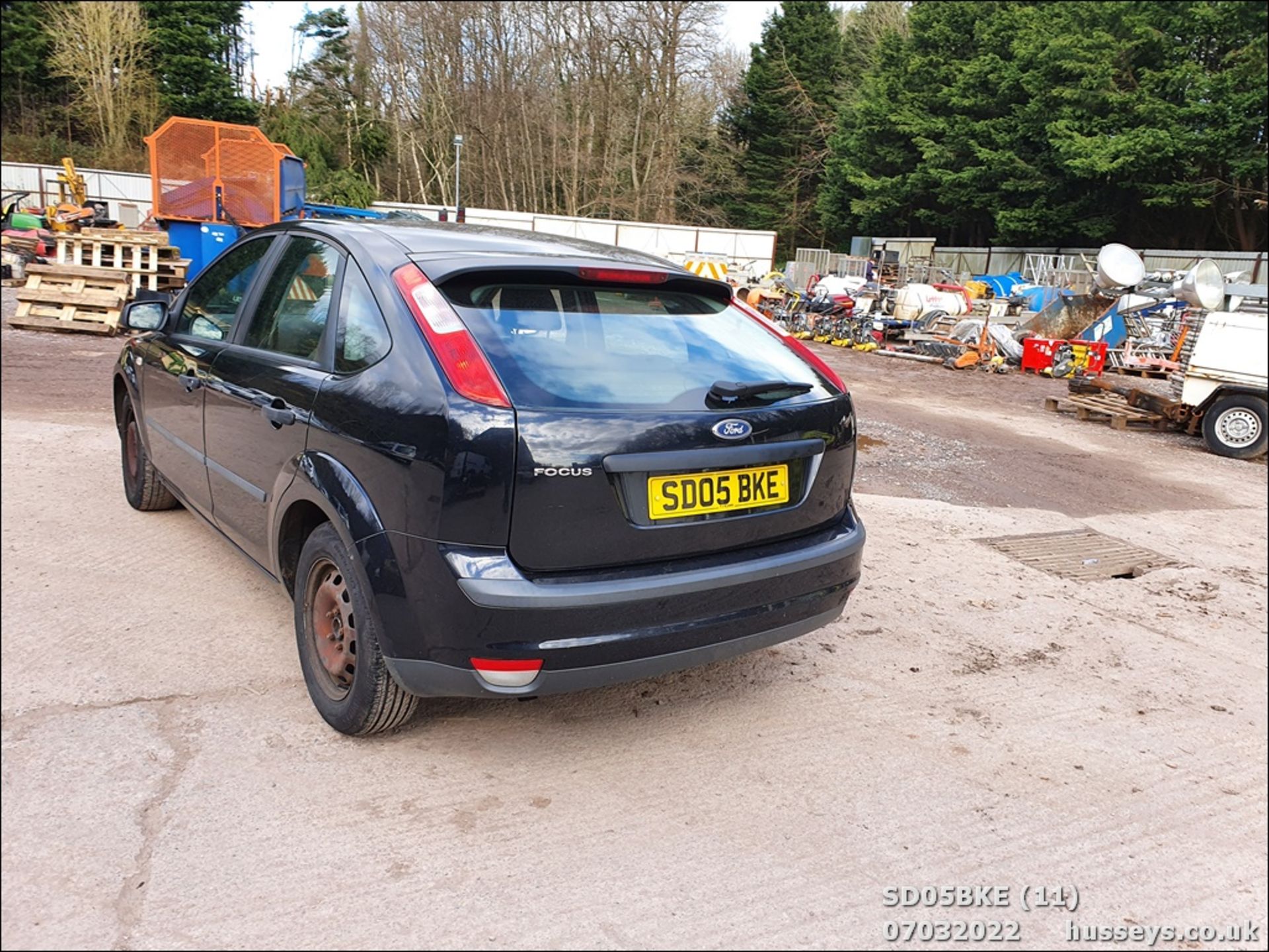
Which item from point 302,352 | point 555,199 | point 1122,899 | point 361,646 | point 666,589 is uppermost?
point 555,199

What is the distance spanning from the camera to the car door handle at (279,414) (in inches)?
116

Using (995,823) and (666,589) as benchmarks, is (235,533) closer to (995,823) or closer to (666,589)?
(666,589)

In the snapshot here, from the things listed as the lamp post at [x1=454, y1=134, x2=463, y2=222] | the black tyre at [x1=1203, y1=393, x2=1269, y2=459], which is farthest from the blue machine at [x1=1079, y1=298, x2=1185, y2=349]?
the lamp post at [x1=454, y1=134, x2=463, y2=222]

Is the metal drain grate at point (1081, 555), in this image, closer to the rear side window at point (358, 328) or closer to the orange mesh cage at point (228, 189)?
the rear side window at point (358, 328)

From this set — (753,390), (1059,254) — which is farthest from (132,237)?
(1059,254)

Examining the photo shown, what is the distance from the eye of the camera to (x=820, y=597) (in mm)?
3023

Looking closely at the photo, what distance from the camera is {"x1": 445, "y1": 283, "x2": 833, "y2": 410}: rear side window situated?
8.34 ft

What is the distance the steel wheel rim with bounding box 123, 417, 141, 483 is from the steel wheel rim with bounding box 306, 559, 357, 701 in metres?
2.22

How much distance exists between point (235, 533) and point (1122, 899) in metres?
3.23

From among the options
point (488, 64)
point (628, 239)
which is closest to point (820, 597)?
point (488, 64)

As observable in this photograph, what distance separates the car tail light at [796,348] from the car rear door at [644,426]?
0.32ft

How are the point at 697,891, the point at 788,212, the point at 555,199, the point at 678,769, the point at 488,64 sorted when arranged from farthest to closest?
the point at 788,212 → the point at 555,199 → the point at 488,64 → the point at 678,769 → the point at 697,891

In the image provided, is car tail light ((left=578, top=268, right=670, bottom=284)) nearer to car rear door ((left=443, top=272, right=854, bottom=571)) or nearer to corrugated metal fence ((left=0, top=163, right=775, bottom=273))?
car rear door ((left=443, top=272, right=854, bottom=571))

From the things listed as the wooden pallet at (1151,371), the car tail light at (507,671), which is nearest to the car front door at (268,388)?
the car tail light at (507,671)
